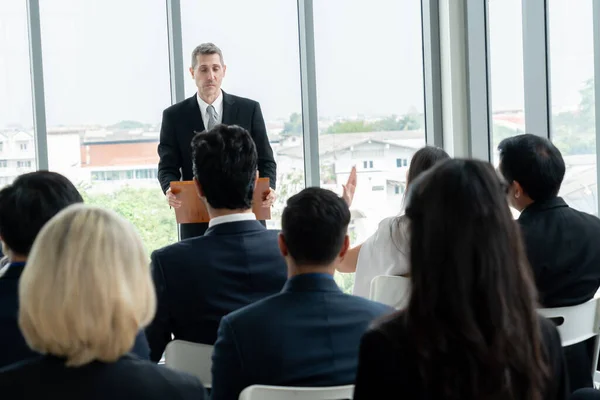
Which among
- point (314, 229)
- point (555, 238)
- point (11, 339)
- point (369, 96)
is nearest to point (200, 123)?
point (369, 96)

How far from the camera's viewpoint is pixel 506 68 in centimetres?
574

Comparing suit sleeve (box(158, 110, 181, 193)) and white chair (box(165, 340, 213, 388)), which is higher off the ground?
Answer: suit sleeve (box(158, 110, 181, 193))

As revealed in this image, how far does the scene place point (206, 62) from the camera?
460 centimetres

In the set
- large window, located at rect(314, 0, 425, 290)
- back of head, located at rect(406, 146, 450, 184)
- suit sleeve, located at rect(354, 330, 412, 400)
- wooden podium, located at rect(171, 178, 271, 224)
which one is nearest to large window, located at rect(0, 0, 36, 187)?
large window, located at rect(314, 0, 425, 290)

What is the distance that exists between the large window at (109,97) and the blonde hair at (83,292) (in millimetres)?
4108

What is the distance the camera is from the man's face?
15.1ft

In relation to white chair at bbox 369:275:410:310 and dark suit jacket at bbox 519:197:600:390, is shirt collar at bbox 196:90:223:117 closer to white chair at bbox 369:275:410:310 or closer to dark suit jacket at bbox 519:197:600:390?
white chair at bbox 369:275:410:310

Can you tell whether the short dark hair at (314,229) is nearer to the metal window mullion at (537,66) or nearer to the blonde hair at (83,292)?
the blonde hair at (83,292)

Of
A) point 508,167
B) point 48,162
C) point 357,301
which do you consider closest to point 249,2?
point 48,162

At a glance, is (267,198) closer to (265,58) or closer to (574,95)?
(574,95)

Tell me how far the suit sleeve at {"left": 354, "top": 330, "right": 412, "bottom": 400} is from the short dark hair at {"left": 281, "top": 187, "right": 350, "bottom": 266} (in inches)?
26.2

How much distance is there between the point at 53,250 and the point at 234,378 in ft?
2.31

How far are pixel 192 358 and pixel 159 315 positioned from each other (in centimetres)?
24

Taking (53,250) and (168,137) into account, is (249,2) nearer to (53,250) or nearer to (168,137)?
(168,137)
